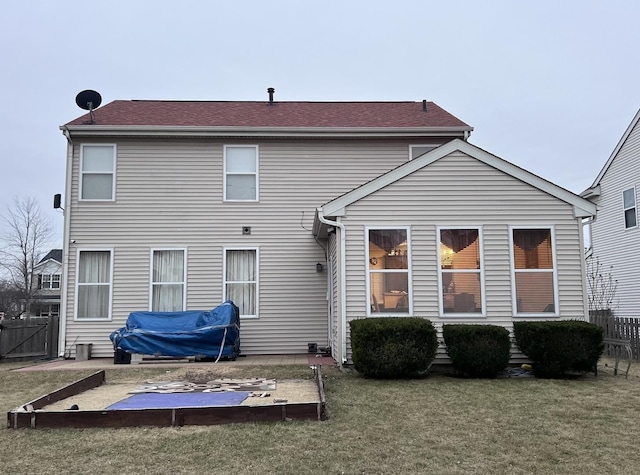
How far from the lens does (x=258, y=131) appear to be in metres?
12.7

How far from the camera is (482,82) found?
28594 mm

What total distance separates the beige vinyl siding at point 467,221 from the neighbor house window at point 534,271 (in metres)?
0.14

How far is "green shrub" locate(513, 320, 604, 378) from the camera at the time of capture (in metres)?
8.57

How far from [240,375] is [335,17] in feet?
44.9

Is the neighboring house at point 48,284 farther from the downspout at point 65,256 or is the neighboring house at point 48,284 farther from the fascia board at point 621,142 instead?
the fascia board at point 621,142

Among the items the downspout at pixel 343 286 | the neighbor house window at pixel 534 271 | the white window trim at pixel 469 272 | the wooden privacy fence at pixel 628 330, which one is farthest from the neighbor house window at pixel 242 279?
the wooden privacy fence at pixel 628 330

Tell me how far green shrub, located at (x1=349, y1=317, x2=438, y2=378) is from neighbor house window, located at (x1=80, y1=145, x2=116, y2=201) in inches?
297

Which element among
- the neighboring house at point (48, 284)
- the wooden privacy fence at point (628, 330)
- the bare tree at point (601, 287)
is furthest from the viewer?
the neighboring house at point (48, 284)

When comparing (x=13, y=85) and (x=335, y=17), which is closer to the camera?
(x=335, y=17)

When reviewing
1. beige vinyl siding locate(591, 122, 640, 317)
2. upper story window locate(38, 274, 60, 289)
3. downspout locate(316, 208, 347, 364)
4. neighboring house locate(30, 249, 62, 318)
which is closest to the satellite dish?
downspout locate(316, 208, 347, 364)

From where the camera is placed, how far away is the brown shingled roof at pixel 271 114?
13.0m

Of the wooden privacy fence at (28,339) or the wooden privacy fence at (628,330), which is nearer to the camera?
the wooden privacy fence at (628,330)

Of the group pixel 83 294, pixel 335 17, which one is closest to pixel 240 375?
pixel 83 294

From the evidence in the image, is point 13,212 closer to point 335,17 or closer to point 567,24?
point 335,17
